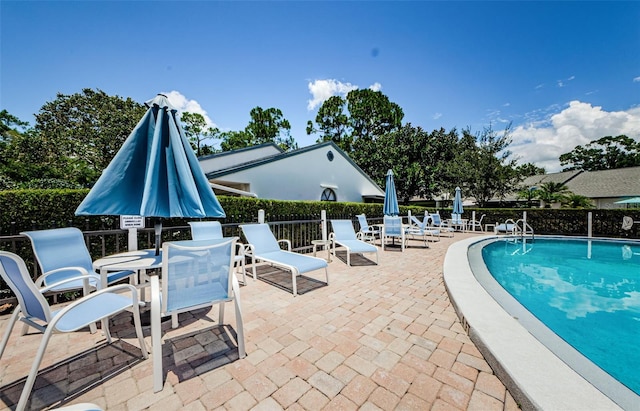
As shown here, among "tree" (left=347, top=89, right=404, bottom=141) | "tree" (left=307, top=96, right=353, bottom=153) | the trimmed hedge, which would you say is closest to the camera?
the trimmed hedge

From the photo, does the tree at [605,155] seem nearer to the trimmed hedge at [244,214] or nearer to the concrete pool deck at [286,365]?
the trimmed hedge at [244,214]

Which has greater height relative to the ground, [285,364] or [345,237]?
[345,237]

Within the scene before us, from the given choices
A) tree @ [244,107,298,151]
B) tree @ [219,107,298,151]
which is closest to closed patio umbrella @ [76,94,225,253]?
tree @ [219,107,298,151]

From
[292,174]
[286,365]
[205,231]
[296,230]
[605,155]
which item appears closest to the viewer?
[286,365]

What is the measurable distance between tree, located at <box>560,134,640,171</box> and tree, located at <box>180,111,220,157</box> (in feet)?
215

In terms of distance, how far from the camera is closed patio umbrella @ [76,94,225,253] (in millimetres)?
3141

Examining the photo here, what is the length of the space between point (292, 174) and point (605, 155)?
65.8m

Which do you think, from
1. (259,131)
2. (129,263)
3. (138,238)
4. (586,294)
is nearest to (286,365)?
(129,263)

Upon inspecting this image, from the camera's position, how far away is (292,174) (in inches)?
569

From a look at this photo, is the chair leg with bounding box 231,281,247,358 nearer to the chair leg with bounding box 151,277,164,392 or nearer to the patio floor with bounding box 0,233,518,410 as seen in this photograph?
the patio floor with bounding box 0,233,518,410

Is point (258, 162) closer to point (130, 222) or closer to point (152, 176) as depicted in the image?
point (130, 222)

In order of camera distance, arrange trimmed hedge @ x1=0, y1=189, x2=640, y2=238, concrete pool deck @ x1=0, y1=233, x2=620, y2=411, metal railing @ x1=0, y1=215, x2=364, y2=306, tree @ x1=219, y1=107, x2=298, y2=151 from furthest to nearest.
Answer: tree @ x1=219, y1=107, x2=298, y2=151 → trimmed hedge @ x1=0, y1=189, x2=640, y2=238 → metal railing @ x1=0, y1=215, x2=364, y2=306 → concrete pool deck @ x1=0, y1=233, x2=620, y2=411

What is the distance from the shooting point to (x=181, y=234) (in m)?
5.71

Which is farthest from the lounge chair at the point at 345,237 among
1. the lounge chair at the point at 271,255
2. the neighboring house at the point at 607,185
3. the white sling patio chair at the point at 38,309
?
the neighboring house at the point at 607,185
